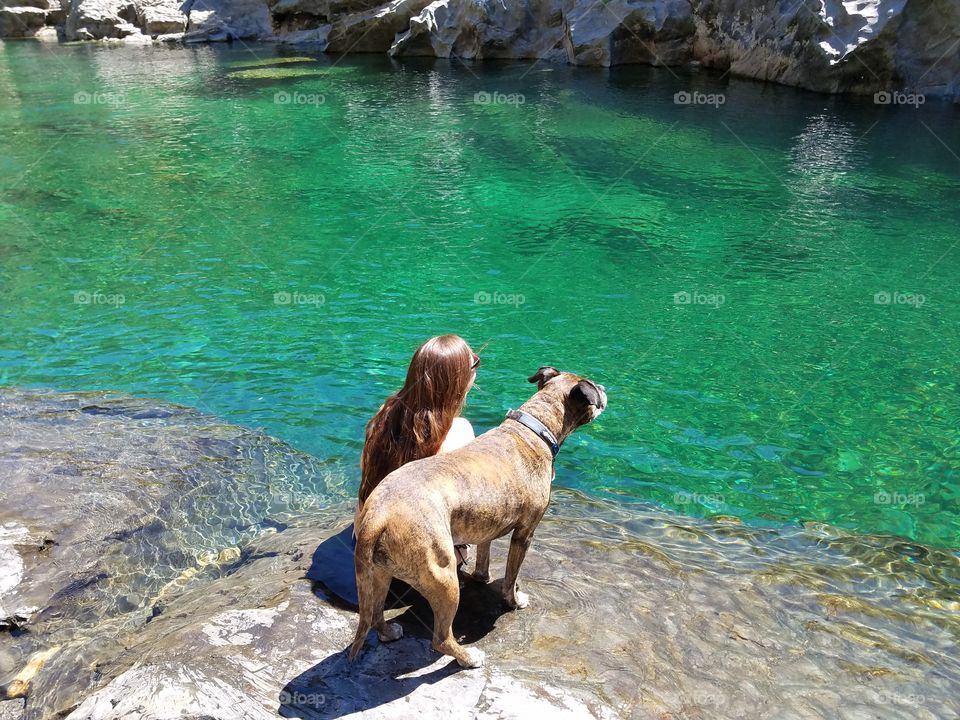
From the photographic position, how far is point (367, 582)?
135 inches

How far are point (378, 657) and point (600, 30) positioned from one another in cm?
2578

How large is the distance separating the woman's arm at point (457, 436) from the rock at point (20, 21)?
44.9m

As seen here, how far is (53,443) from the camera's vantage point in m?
6.33

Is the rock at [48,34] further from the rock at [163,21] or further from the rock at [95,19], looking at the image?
the rock at [163,21]

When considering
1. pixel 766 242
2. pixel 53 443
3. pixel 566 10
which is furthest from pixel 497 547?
pixel 566 10

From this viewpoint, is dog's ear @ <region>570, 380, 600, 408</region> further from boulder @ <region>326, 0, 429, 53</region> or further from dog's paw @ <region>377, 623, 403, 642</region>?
boulder @ <region>326, 0, 429, 53</region>

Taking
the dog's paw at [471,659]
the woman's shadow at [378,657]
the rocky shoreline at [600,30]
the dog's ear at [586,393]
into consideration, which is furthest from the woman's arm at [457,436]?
the rocky shoreline at [600,30]

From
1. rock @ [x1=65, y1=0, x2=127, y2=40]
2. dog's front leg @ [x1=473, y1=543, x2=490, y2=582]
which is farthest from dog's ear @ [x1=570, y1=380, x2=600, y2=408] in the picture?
rock @ [x1=65, y1=0, x2=127, y2=40]

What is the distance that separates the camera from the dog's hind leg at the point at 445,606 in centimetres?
338

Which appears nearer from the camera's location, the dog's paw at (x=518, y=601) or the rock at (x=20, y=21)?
the dog's paw at (x=518, y=601)

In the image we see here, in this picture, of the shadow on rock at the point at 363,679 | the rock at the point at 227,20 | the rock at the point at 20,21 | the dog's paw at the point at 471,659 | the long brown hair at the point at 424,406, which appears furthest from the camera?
the rock at the point at 20,21

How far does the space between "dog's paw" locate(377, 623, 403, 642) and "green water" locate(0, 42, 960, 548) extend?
3051 millimetres

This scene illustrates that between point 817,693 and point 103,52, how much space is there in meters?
38.2

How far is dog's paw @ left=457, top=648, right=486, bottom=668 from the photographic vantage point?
3619 millimetres
